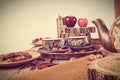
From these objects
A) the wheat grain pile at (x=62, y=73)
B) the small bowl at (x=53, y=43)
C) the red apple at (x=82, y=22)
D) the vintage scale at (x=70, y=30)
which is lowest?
the wheat grain pile at (x=62, y=73)

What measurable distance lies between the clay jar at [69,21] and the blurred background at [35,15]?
3cm

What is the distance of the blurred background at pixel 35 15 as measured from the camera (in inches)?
58.3

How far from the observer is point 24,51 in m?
1.48

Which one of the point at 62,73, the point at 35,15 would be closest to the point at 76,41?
the point at 62,73

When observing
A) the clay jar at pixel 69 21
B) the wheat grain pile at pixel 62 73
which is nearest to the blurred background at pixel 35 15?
the clay jar at pixel 69 21

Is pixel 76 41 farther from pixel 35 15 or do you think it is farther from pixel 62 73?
pixel 35 15

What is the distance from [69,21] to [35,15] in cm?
29

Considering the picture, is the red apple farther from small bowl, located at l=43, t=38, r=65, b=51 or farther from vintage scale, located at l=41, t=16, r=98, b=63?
small bowl, located at l=43, t=38, r=65, b=51

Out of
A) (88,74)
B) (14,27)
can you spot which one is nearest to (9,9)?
(14,27)

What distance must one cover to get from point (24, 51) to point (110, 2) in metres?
0.82

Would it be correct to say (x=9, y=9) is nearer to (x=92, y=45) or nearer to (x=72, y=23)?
(x=72, y=23)

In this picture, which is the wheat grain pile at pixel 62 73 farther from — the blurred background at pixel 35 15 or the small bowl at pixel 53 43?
the blurred background at pixel 35 15

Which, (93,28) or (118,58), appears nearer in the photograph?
(118,58)

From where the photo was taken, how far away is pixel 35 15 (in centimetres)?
149
